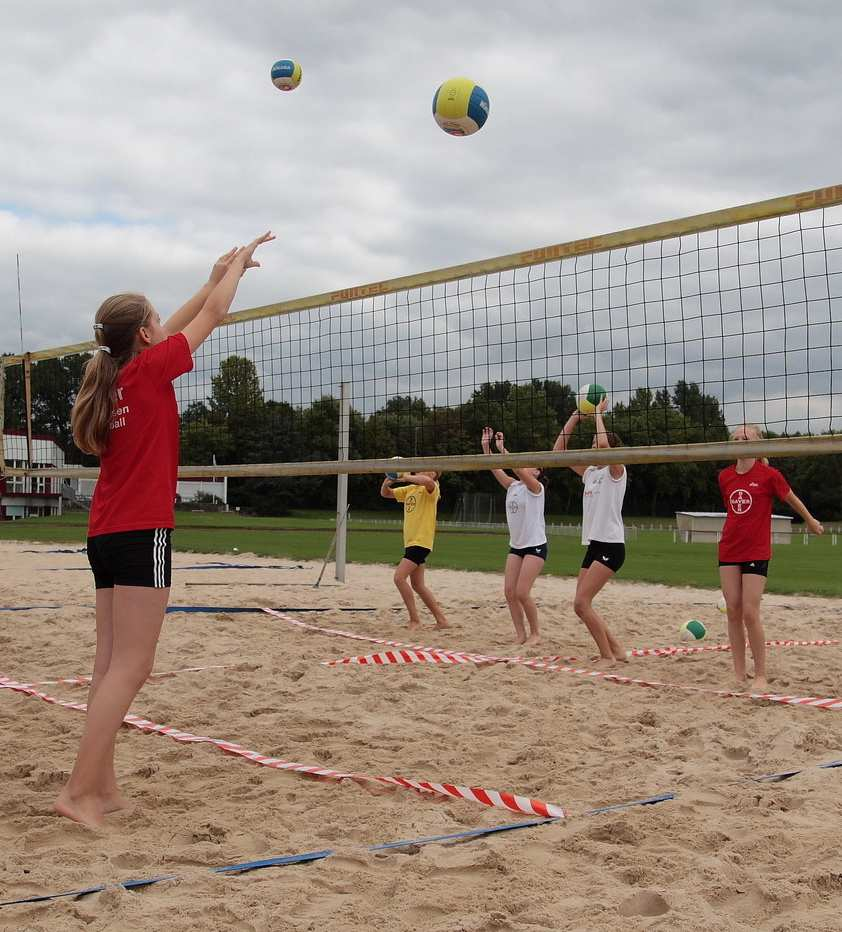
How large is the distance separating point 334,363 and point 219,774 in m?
4.97

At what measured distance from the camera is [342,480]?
38.4 ft

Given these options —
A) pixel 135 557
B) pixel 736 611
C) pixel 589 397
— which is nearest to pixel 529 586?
pixel 589 397

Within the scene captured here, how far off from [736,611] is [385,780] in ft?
10.3

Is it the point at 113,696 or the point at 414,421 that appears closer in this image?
the point at 113,696

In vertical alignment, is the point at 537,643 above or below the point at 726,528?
below

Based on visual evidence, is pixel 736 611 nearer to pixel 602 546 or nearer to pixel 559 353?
pixel 602 546

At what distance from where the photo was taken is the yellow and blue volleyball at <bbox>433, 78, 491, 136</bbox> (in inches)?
259

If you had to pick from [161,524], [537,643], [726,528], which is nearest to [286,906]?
[161,524]

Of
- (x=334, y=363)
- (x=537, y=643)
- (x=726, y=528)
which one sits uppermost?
(x=334, y=363)

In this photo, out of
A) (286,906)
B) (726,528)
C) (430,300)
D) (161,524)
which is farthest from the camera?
(430,300)

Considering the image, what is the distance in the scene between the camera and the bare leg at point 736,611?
6004 millimetres

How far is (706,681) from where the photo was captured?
6270 mm

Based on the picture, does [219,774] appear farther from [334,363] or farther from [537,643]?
[334,363]

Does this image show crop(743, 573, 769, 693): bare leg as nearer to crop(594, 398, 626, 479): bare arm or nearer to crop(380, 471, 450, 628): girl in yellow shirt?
crop(594, 398, 626, 479): bare arm
